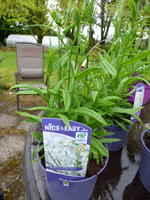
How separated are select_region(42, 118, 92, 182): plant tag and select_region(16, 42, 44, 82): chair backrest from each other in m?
1.94

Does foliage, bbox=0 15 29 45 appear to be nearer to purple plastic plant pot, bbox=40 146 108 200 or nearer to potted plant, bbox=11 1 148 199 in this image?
potted plant, bbox=11 1 148 199

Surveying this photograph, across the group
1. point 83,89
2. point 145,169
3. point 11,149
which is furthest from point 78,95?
point 11,149

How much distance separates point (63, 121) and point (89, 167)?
0.35m

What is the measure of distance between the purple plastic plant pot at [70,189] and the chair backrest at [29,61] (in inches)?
76.5

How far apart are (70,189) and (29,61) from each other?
2.19 metres

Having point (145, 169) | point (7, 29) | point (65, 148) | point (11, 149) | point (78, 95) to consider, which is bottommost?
point (11, 149)

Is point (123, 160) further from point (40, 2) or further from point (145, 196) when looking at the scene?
point (40, 2)

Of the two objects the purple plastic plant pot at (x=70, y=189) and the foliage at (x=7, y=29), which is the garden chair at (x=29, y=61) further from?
the foliage at (x=7, y=29)

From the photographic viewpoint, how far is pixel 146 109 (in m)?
1.68

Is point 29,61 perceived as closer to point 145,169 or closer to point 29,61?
point 29,61

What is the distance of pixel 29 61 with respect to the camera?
2.46 metres

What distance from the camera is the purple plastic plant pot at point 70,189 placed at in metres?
0.65

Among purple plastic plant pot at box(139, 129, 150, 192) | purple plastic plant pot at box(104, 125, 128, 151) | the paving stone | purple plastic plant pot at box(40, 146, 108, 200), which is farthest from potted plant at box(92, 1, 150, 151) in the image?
the paving stone

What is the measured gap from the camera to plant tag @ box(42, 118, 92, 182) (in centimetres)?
57
